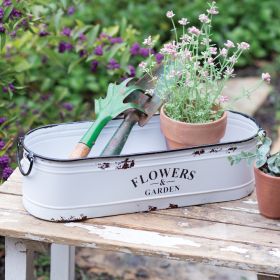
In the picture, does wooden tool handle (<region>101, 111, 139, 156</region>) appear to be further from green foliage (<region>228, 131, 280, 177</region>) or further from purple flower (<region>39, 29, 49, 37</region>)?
purple flower (<region>39, 29, 49, 37</region>)

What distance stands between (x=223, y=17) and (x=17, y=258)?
323 cm

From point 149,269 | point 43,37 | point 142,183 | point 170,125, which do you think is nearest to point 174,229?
point 142,183

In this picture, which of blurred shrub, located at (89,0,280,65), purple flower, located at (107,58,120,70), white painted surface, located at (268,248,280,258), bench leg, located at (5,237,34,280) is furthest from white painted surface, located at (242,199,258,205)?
blurred shrub, located at (89,0,280,65)

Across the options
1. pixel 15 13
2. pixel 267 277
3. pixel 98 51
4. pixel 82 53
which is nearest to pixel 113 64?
pixel 98 51

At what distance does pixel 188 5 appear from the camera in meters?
4.73

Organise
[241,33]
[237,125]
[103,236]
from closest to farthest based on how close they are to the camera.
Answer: [103,236]
[237,125]
[241,33]

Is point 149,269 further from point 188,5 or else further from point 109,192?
point 188,5

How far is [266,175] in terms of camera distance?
1.81 m

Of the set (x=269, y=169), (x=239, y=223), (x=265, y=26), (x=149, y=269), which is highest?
(x=269, y=169)

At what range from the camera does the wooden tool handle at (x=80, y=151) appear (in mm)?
1824

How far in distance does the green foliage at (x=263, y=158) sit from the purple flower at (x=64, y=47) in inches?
48.8

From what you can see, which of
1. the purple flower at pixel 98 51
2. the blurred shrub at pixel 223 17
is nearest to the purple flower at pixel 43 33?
the purple flower at pixel 98 51

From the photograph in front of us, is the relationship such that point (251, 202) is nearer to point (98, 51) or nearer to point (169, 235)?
point (169, 235)

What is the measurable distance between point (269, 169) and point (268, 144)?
8 centimetres
